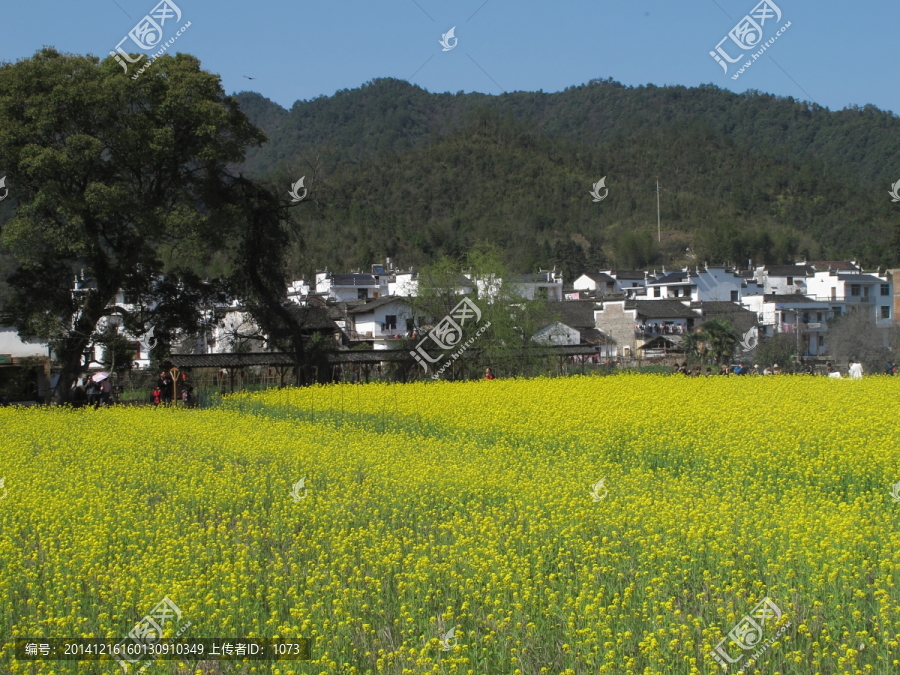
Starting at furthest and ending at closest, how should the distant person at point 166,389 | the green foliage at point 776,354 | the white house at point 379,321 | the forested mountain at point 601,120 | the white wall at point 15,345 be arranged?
1. the forested mountain at point 601,120
2. the white house at point 379,321
3. the green foliage at point 776,354
4. the white wall at point 15,345
5. the distant person at point 166,389

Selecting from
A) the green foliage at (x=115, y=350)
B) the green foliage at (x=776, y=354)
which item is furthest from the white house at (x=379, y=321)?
the green foliage at (x=115, y=350)

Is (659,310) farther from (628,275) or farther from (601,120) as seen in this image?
(601,120)

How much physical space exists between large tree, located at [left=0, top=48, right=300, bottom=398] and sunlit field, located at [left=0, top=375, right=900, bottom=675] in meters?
12.9

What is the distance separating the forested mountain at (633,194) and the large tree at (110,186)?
48962 millimetres

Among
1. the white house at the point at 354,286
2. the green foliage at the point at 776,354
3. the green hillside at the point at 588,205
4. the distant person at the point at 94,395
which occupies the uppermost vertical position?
the green hillside at the point at 588,205

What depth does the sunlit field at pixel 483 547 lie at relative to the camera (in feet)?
18.4

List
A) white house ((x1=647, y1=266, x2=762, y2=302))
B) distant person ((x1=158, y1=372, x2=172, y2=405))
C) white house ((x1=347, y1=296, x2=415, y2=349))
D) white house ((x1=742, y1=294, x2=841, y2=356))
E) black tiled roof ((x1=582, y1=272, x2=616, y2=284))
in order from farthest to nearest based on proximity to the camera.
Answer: black tiled roof ((x1=582, y1=272, x2=616, y2=284)) → white house ((x1=647, y1=266, x2=762, y2=302)) → white house ((x1=742, y1=294, x2=841, y2=356)) → white house ((x1=347, y1=296, x2=415, y2=349)) → distant person ((x1=158, y1=372, x2=172, y2=405))

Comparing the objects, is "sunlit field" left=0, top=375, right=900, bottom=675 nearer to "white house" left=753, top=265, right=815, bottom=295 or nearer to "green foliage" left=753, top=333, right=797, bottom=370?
"green foliage" left=753, top=333, right=797, bottom=370

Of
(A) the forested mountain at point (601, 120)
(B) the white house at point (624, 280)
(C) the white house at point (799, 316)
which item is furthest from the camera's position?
(A) the forested mountain at point (601, 120)

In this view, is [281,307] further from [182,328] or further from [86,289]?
[86,289]

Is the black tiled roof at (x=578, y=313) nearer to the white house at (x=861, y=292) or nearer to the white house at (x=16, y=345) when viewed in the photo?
the white house at (x=861, y=292)

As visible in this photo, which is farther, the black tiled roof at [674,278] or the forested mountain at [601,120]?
the forested mountain at [601,120]

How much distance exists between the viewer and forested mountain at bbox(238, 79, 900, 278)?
91.4 meters

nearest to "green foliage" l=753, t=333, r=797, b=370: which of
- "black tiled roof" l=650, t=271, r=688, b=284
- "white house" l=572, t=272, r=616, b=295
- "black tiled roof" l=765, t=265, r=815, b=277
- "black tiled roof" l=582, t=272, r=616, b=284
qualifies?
"black tiled roof" l=650, t=271, r=688, b=284
